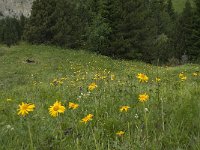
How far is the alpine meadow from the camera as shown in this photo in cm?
372

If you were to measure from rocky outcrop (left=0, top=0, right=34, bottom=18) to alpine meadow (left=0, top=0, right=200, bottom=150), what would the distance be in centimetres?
7836

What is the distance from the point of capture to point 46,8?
1818 inches

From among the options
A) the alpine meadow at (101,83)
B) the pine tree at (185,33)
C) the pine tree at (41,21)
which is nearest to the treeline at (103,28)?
the pine tree at (41,21)

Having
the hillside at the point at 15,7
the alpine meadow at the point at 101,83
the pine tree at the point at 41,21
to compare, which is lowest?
the alpine meadow at the point at 101,83

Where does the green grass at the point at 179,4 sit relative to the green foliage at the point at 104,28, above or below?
above

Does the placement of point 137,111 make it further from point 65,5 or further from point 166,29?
point 166,29

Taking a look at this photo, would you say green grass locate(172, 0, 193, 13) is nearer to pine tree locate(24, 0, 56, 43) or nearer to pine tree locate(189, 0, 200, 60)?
pine tree locate(189, 0, 200, 60)

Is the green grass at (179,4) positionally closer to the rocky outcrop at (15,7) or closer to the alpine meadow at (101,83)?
the rocky outcrop at (15,7)

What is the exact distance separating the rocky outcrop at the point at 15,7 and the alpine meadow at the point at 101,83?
257 ft

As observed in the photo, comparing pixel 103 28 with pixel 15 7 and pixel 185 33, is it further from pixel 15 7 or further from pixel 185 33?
pixel 15 7

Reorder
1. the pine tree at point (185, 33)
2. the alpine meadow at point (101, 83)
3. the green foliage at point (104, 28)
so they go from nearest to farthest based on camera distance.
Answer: the alpine meadow at point (101, 83), the green foliage at point (104, 28), the pine tree at point (185, 33)

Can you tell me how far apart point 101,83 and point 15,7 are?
596 feet

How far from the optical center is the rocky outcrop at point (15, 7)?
181m

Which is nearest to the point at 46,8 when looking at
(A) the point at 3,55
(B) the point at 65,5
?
(B) the point at 65,5
